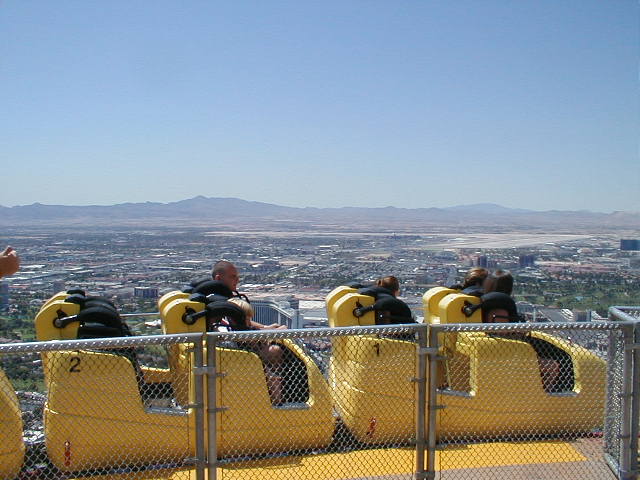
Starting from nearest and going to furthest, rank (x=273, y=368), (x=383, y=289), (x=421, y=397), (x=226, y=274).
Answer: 1. (x=421, y=397)
2. (x=273, y=368)
3. (x=383, y=289)
4. (x=226, y=274)

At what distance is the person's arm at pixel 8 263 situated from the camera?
443 cm

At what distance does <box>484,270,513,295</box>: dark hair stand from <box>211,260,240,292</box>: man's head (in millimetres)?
2470

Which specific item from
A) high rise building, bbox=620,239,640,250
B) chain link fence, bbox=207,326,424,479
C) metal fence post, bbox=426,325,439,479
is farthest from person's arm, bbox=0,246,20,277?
high rise building, bbox=620,239,640,250

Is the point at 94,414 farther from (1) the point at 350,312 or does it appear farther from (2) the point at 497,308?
(2) the point at 497,308

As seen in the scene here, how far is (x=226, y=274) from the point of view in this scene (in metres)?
6.53

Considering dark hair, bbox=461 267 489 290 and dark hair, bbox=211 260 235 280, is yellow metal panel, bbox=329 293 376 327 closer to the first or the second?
dark hair, bbox=211 260 235 280

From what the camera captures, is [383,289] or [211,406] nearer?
[211,406]

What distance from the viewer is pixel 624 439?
4367 millimetres

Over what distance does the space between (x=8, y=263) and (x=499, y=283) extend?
416cm

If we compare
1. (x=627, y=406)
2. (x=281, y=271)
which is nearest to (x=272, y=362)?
(x=627, y=406)

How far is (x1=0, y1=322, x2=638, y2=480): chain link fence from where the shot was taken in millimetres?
4230

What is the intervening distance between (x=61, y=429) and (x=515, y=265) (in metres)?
34.9

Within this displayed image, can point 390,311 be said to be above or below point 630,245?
above

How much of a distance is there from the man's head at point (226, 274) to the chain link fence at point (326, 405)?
102 centimetres
